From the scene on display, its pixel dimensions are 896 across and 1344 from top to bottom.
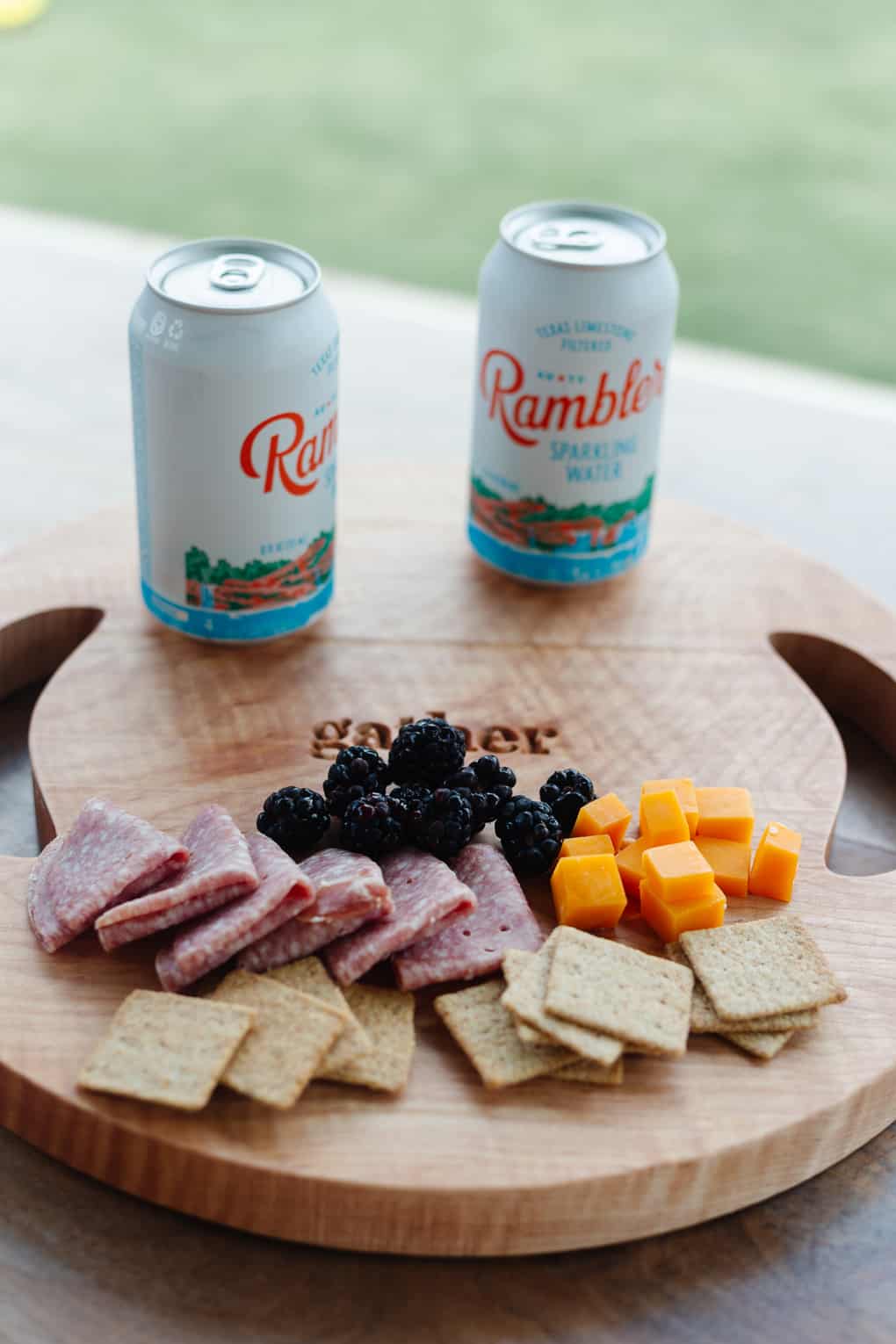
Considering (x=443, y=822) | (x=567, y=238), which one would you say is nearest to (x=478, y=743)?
(x=443, y=822)

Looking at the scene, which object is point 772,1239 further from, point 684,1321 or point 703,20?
point 703,20

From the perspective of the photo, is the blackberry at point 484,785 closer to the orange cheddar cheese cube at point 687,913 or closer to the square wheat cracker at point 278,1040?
the orange cheddar cheese cube at point 687,913

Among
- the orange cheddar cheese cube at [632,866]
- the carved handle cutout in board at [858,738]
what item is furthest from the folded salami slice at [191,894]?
the carved handle cutout in board at [858,738]

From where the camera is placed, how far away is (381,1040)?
3.72 ft

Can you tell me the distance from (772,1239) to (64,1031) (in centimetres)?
55

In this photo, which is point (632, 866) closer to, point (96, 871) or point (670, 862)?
point (670, 862)

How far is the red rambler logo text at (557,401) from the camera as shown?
1573 millimetres

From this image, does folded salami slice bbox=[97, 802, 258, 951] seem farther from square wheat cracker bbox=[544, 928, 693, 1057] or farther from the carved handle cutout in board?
the carved handle cutout in board

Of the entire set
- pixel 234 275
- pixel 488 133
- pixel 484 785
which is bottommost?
pixel 488 133

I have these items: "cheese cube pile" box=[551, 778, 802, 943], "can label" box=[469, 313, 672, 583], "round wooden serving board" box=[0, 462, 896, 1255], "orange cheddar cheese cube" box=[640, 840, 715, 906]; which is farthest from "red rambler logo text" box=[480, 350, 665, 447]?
"orange cheddar cheese cube" box=[640, 840, 715, 906]

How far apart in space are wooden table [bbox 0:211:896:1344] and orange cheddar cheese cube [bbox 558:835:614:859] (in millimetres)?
278

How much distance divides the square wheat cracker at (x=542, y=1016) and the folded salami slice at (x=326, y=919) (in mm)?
116

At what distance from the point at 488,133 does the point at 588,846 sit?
4.70 meters

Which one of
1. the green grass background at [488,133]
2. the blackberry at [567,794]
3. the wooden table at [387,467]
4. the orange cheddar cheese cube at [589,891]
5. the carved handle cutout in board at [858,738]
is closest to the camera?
the wooden table at [387,467]
